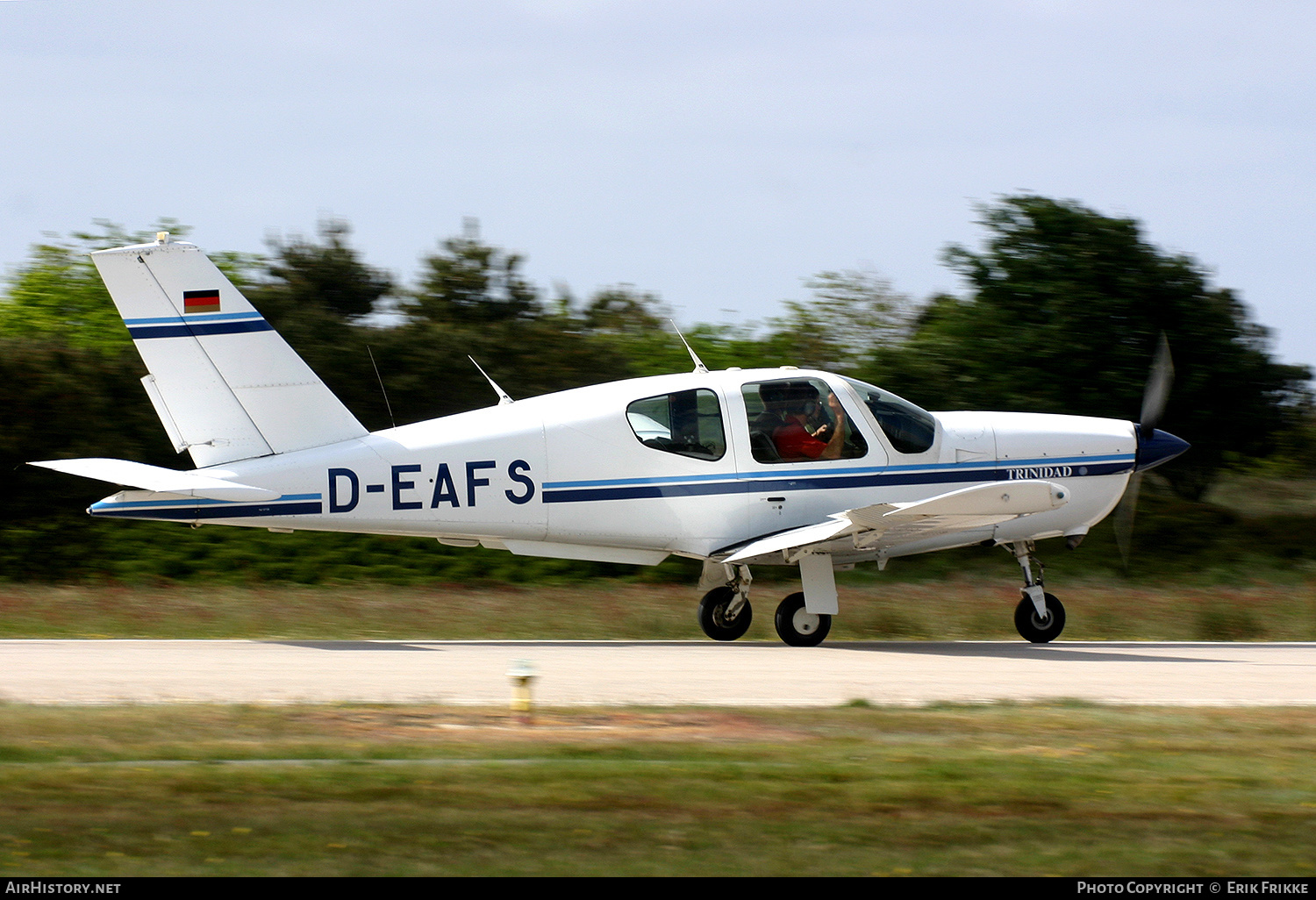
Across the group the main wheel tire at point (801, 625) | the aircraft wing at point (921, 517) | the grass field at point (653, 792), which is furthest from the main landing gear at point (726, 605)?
the grass field at point (653, 792)

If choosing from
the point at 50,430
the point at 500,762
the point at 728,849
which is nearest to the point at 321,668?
the point at 500,762

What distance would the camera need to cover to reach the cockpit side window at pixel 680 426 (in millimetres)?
12430

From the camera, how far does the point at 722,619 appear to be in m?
13.2

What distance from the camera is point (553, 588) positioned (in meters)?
18.7

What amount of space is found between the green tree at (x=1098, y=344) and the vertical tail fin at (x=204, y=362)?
1331 cm

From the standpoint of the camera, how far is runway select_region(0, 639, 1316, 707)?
8.92 metres

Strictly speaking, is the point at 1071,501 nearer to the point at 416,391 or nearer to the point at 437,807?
the point at 437,807

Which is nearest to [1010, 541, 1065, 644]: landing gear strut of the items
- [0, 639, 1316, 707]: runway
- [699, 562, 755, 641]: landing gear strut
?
[0, 639, 1316, 707]: runway

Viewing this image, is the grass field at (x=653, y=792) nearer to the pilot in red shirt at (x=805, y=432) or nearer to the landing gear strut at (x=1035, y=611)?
the pilot in red shirt at (x=805, y=432)

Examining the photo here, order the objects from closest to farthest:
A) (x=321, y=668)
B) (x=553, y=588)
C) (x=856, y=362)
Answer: (x=321, y=668) → (x=553, y=588) → (x=856, y=362)

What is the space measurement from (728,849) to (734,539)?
7.35 metres

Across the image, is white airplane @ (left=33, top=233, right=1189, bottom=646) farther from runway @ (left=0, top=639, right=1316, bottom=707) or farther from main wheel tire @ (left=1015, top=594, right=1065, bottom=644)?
runway @ (left=0, top=639, right=1316, bottom=707)

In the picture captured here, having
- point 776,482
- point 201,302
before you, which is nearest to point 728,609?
point 776,482

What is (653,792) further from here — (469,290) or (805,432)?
(469,290)
